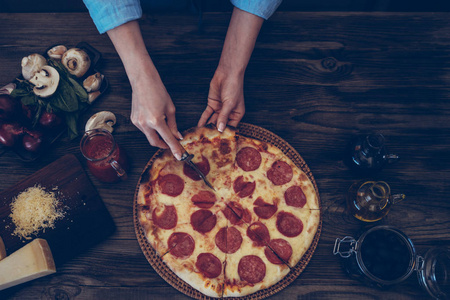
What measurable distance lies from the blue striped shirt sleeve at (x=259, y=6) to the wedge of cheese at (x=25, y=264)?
1.78 meters

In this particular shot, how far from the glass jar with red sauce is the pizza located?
0.18m

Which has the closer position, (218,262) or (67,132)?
(218,262)

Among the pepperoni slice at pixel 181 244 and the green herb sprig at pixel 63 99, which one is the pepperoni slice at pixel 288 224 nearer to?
the pepperoni slice at pixel 181 244

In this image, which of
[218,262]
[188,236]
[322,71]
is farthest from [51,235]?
[322,71]

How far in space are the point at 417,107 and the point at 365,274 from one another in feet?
4.13

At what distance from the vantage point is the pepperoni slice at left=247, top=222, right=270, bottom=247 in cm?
177

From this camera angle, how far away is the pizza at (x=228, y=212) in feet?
5.53

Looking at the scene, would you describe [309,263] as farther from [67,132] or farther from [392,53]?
[67,132]

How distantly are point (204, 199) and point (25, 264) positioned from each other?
1.06 meters

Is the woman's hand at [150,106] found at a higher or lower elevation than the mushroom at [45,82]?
higher

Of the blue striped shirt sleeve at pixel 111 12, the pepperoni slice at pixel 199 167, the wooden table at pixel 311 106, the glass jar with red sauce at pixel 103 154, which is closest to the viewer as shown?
the blue striped shirt sleeve at pixel 111 12

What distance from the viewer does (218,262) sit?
1729mm

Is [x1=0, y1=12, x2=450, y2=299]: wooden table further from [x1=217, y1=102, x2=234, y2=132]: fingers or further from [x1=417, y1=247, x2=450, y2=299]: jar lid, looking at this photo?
[x1=217, y1=102, x2=234, y2=132]: fingers

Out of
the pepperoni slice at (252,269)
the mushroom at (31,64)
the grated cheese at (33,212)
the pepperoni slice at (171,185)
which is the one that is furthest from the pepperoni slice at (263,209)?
the mushroom at (31,64)
